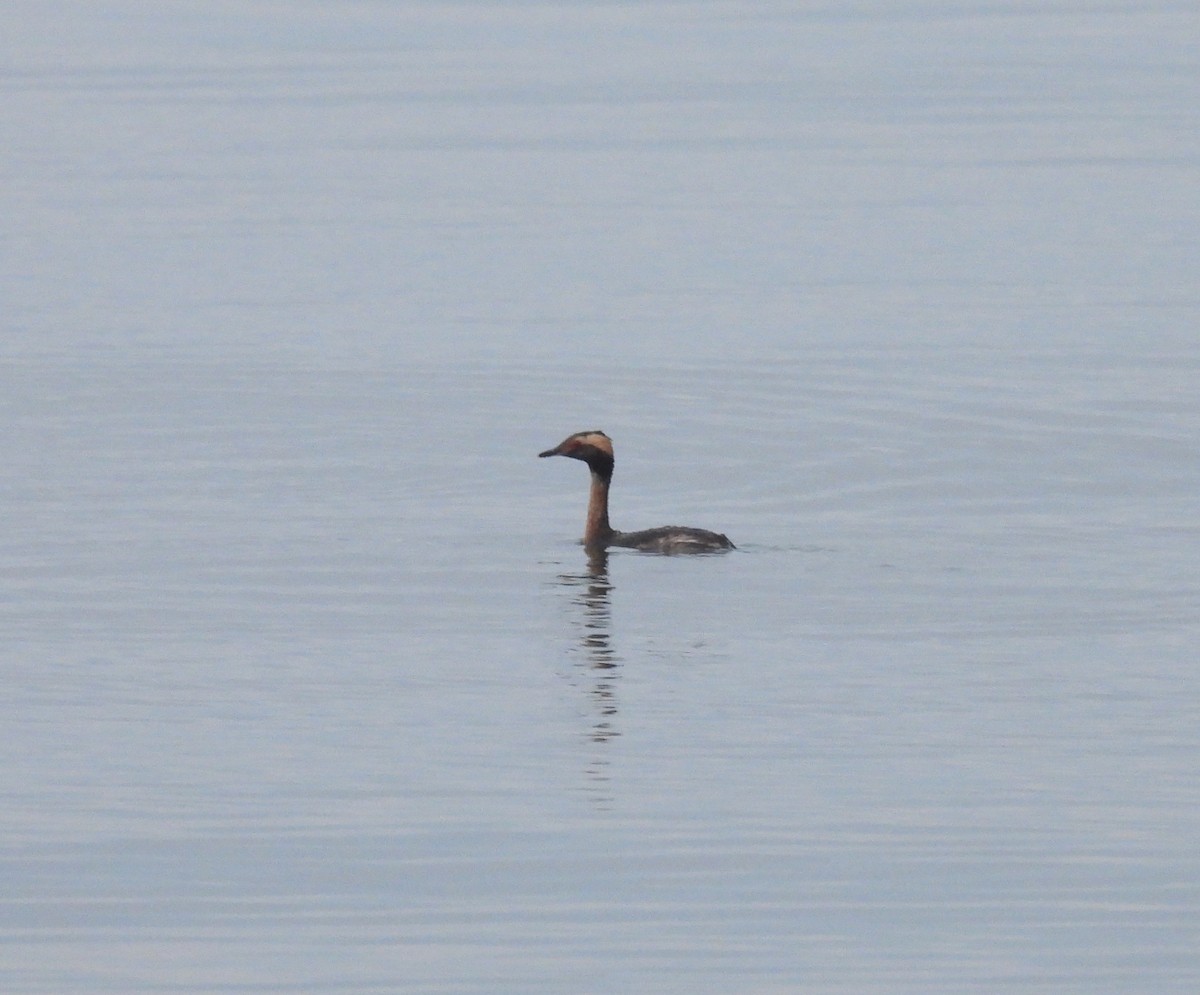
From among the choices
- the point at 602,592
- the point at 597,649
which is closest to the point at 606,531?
the point at 602,592

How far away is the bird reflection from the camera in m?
15.5

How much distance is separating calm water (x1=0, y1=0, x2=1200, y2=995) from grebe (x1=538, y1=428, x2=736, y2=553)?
0.74ft

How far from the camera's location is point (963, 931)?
12.0m

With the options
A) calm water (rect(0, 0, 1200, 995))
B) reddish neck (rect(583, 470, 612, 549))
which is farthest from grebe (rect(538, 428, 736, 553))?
calm water (rect(0, 0, 1200, 995))

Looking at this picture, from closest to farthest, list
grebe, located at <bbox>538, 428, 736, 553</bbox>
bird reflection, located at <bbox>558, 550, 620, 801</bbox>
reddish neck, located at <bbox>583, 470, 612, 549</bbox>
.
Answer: bird reflection, located at <bbox>558, 550, 620, 801</bbox> < grebe, located at <bbox>538, 428, 736, 553</bbox> < reddish neck, located at <bbox>583, 470, 612, 549</bbox>

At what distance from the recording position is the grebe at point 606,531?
841 inches

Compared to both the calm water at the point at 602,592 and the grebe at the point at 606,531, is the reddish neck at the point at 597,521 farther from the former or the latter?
the calm water at the point at 602,592

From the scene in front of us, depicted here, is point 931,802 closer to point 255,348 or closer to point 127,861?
point 127,861

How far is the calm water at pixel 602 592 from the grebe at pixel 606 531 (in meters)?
0.23

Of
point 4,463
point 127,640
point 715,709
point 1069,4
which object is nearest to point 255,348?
point 4,463

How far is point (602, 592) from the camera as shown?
20.3 meters

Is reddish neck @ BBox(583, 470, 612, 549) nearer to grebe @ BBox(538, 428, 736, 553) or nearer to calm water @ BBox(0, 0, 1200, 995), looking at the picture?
grebe @ BBox(538, 428, 736, 553)

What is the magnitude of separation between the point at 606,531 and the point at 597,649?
4.32 m

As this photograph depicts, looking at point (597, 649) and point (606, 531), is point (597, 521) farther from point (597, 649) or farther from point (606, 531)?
point (597, 649)
